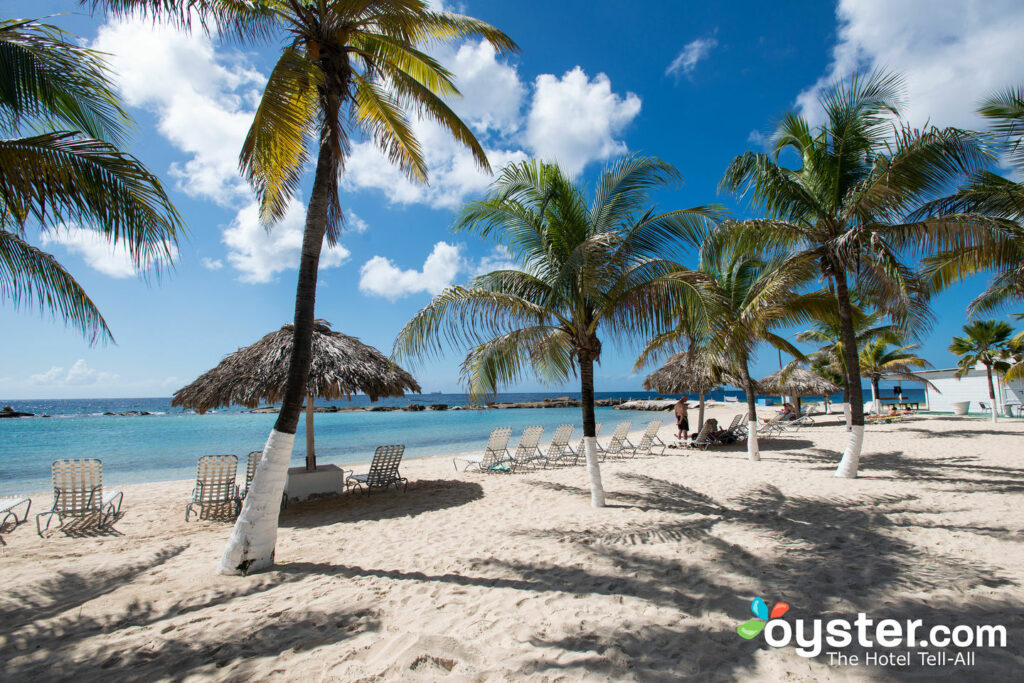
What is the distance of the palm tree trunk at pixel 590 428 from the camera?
6207mm

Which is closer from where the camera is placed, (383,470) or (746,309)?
(383,470)

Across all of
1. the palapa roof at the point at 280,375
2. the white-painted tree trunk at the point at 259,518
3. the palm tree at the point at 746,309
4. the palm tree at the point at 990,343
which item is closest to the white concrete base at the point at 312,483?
the palapa roof at the point at 280,375

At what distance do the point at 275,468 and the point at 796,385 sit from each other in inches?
859

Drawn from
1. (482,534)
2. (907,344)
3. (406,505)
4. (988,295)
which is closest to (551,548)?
(482,534)

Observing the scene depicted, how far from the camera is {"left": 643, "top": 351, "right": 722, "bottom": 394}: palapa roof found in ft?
46.8

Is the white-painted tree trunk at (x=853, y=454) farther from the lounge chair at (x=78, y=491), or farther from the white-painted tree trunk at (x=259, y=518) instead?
the lounge chair at (x=78, y=491)

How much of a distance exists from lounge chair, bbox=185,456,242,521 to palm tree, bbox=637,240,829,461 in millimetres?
6700

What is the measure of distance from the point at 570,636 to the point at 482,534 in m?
2.55

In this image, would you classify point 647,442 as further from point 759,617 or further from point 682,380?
point 759,617

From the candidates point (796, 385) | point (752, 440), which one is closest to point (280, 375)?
point (752, 440)

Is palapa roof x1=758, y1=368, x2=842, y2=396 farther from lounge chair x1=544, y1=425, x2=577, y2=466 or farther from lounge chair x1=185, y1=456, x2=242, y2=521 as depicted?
lounge chair x1=185, y1=456, x2=242, y2=521

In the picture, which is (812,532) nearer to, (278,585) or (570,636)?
(570,636)

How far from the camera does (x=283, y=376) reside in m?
7.55

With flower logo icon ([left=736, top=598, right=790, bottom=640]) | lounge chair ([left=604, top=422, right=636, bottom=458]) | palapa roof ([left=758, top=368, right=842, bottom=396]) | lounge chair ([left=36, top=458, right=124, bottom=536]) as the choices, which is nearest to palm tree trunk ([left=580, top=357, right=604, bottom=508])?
flower logo icon ([left=736, top=598, right=790, bottom=640])
